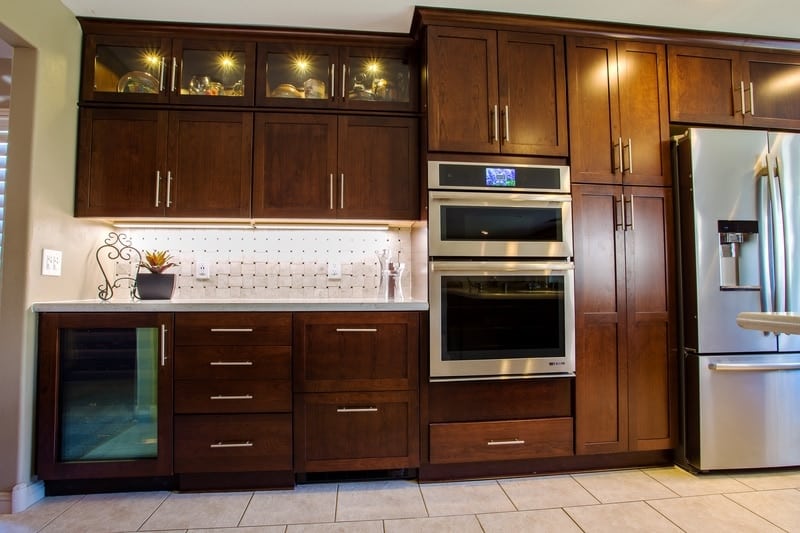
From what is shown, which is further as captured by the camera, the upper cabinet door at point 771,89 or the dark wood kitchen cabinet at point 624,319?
the upper cabinet door at point 771,89

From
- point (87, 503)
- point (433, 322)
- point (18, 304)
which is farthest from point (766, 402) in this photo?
point (18, 304)

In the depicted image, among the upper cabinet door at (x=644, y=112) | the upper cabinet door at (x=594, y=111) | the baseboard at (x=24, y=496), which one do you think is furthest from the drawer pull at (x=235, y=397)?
the upper cabinet door at (x=644, y=112)

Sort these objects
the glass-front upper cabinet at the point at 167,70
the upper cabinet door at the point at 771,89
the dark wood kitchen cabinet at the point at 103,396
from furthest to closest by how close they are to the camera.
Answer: the upper cabinet door at the point at 771,89
the glass-front upper cabinet at the point at 167,70
the dark wood kitchen cabinet at the point at 103,396

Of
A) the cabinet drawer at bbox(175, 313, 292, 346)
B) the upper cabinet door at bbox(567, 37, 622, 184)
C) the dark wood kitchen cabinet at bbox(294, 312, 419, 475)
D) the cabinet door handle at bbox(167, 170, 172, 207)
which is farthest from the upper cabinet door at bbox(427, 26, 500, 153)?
the cabinet door handle at bbox(167, 170, 172, 207)

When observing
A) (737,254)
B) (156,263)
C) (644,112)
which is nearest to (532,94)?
(644,112)

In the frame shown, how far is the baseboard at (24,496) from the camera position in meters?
1.77

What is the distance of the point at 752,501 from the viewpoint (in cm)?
187

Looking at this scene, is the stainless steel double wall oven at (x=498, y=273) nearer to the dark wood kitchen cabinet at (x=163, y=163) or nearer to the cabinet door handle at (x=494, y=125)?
the cabinet door handle at (x=494, y=125)

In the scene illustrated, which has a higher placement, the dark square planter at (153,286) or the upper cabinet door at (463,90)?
the upper cabinet door at (463,90)

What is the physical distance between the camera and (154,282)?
2.29m

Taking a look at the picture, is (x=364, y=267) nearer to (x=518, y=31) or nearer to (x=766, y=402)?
(x=518, y=31)

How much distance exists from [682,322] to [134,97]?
10.5 ft

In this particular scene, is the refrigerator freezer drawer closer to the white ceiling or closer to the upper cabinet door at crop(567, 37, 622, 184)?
the upper cabinet door at crop(567, 37, 622, 184)

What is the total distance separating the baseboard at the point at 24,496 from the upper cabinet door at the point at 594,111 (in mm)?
2984
